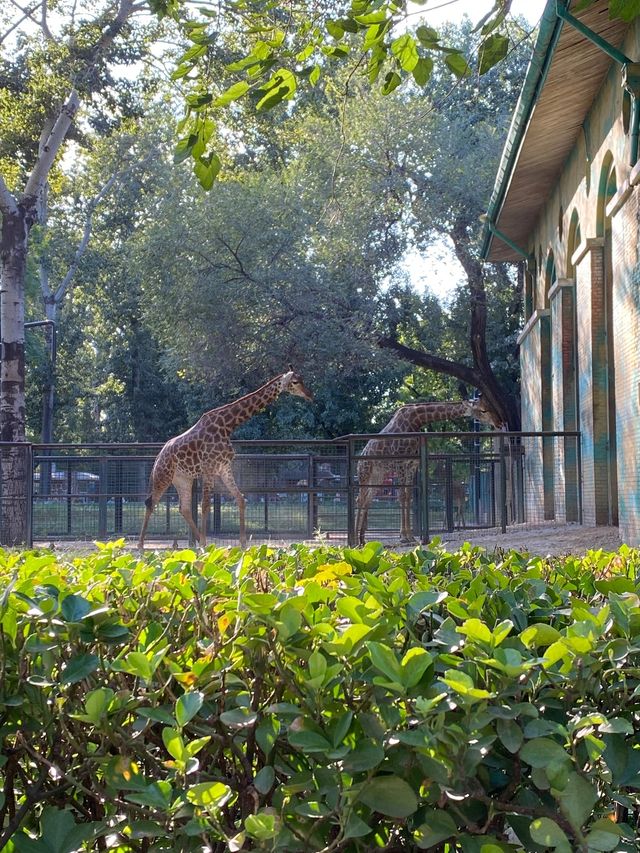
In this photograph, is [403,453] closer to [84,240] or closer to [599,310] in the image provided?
[599,310]

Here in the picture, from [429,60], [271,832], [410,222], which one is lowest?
[271,832]

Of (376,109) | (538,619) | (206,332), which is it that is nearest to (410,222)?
(376,109)

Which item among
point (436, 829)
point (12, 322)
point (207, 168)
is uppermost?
point (12, 322)

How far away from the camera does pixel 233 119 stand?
20969 millimetres

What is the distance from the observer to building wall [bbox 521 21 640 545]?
9812mm

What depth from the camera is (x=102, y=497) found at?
1557 cm

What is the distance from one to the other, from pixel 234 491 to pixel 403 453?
2.79 meters

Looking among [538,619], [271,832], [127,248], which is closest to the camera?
[271,832]

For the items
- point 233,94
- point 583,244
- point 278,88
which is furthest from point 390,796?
point 583,244

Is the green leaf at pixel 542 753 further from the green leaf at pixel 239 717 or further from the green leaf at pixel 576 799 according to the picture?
the green leaf at pixel 239 717

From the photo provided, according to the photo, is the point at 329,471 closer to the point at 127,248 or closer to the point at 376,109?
the point at 376,109

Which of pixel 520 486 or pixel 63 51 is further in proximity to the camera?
pixel 63 51

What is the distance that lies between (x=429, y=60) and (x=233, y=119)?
17577 millimetres

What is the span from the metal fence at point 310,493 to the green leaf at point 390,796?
39.5 feet
